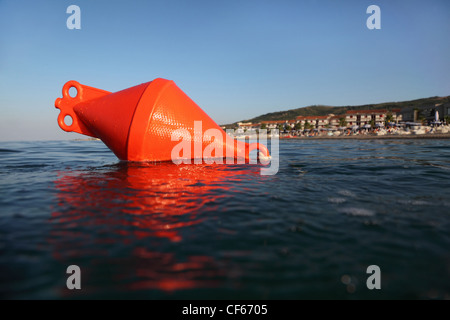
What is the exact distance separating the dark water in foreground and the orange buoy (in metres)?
2.62

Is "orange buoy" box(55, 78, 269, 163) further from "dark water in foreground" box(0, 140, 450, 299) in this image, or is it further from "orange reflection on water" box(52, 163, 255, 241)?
"dark water in foreground" box(0, 140, 450, 299)

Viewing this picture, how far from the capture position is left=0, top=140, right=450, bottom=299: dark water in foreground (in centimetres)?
149

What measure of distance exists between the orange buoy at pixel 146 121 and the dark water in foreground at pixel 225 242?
8.60 ft

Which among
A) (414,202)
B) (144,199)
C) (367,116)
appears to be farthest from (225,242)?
(367,116)

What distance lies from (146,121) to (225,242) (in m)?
4.67

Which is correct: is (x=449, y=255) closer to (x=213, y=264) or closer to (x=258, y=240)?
(x=258, y=240)

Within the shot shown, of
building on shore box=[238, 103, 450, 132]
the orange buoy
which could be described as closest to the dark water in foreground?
the orange buoy

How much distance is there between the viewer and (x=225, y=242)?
2.01m

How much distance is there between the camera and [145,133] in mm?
5977

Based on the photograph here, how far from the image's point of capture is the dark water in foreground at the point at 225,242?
1.49 meters

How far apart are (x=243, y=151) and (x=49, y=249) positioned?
5863 mm

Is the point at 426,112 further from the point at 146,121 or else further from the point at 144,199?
the point at 144,199

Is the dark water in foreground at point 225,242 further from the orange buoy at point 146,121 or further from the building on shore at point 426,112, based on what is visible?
the building on shore at point 426,112
